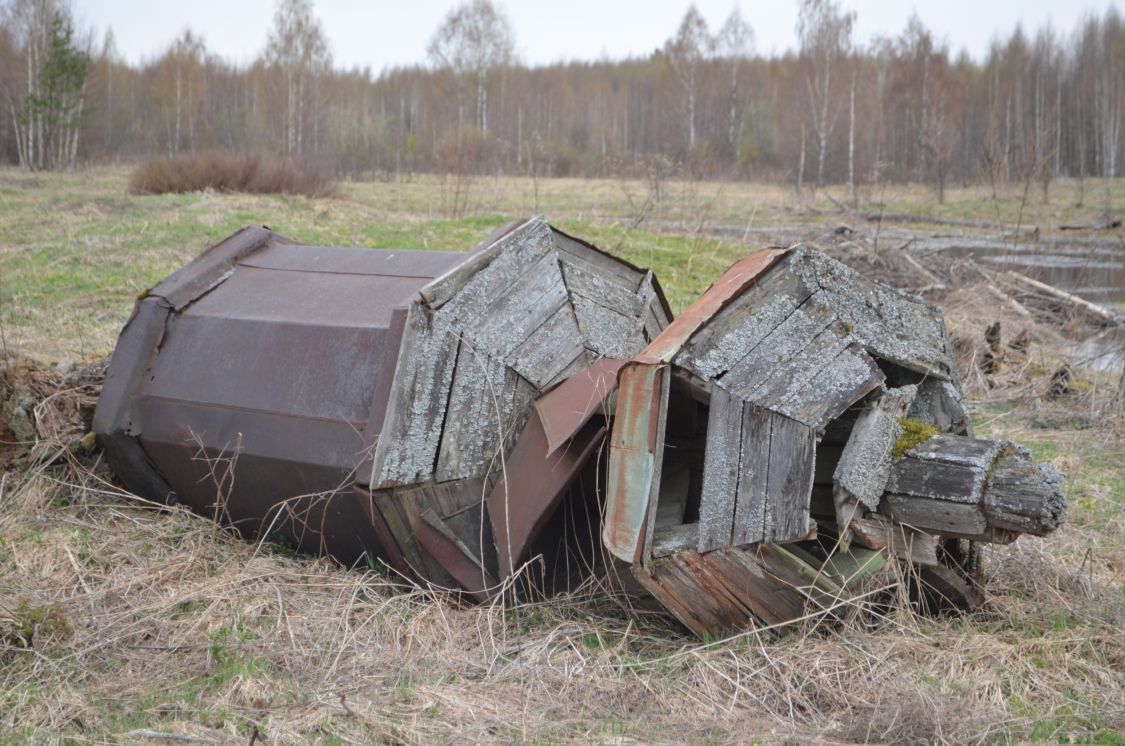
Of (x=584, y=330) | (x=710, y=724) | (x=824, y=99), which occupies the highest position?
(x=824, y=99)

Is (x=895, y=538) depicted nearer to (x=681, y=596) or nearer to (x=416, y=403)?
(x=681, y=596)

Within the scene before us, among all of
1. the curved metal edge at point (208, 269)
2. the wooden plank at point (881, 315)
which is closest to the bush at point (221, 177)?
the curved metal edge at point (208, 269)

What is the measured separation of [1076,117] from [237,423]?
52.9 meters

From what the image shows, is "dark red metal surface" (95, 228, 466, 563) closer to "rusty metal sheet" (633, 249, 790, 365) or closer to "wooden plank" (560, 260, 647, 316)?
"wooden plank" (560, 260, 647, 316)

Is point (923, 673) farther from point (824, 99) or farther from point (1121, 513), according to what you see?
point (824, 99)

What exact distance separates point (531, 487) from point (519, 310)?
70 cm

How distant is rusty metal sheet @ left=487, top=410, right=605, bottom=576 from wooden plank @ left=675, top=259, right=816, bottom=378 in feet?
1.72

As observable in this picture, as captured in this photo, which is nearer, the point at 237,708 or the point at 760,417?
the point at 237,708

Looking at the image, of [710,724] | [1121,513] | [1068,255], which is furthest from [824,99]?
[710,724]

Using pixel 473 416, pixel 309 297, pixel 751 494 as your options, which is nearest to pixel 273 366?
pixel 309 297

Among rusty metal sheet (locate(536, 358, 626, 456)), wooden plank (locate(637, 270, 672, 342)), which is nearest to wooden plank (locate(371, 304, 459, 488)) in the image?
rusty metal sheet (locate(536, 358, 626, 456))

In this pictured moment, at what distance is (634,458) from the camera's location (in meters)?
2.94

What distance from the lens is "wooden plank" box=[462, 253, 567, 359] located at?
11.7ft

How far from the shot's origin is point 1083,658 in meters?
3.00
